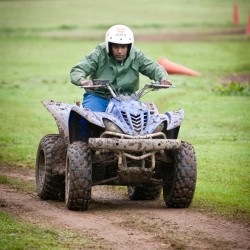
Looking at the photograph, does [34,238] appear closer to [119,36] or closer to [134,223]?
[134,223]

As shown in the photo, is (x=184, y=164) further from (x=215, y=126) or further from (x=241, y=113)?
(x=241, y=113)

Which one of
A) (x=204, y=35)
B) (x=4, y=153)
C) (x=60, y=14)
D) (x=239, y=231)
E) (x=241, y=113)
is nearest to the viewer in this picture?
(x=239, y=231)

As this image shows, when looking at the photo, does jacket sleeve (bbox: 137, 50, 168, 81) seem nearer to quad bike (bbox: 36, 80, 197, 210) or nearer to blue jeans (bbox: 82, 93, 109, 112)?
quad bike (bbox: 36, 80, 197, 210)

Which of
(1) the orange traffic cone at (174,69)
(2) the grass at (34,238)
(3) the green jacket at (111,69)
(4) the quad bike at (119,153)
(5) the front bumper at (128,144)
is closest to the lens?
(2) the grass at (34,238)

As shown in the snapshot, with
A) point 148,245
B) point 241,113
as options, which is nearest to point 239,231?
point 148,245

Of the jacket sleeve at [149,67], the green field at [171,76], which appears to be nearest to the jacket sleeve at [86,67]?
the jacket sleeve at [149,67]

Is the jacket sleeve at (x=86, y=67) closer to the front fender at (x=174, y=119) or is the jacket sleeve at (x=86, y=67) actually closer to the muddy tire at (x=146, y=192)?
the front fender at (x=174, y=119)

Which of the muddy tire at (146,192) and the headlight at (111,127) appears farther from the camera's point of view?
the muddy tire at (146,192)

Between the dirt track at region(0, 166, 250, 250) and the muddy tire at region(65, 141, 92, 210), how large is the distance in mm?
135

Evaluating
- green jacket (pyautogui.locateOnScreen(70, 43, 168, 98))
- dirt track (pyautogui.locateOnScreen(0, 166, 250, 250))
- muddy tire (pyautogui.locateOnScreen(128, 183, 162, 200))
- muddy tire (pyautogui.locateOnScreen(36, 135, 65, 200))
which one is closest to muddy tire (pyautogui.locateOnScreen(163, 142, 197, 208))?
dirt track (pyautogui.locateOnScreen(0, 166, 250, 250))

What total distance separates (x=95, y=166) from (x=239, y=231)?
2.08 metres

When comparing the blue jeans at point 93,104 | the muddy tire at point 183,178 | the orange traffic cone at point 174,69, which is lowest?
the muddy tire at point 183,178

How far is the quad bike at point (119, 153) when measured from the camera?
11.1m

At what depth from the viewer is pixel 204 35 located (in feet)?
144
